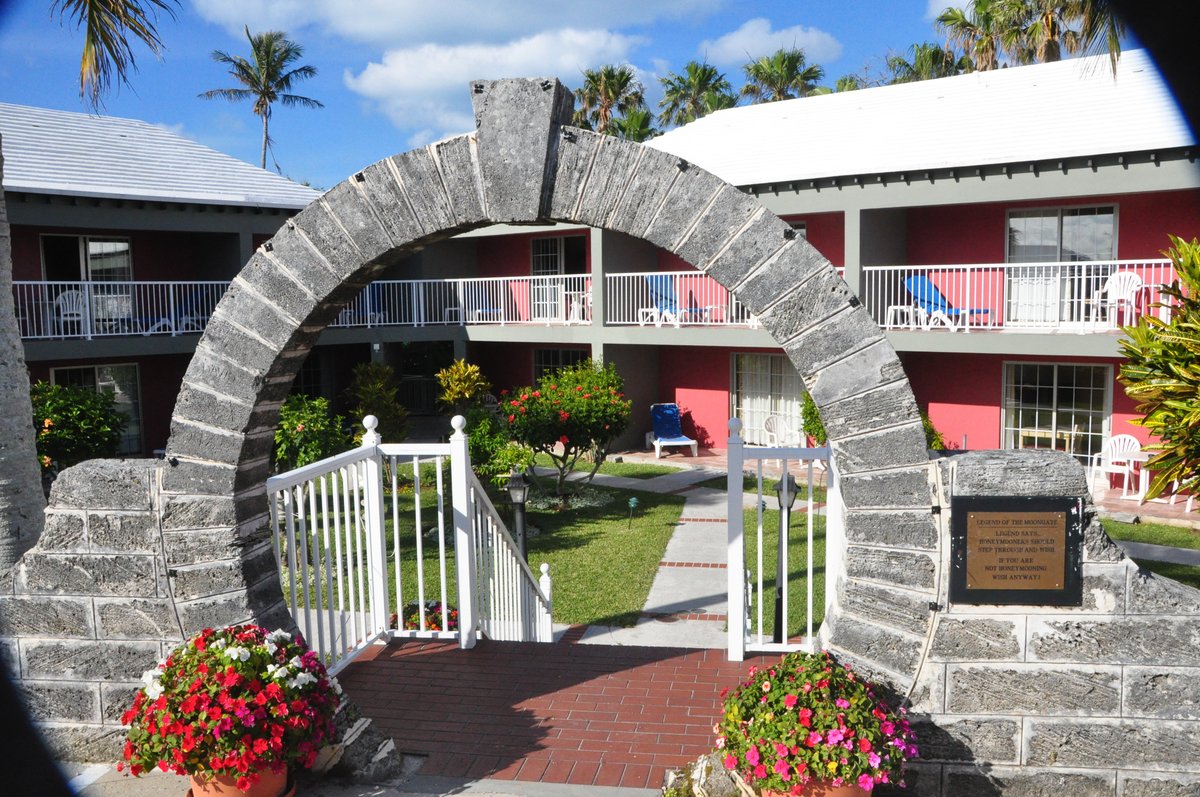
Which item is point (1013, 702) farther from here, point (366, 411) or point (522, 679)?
point (366, 411)

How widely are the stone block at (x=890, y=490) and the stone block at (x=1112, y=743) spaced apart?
1086mm

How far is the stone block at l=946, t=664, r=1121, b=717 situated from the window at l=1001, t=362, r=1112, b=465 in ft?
36.8

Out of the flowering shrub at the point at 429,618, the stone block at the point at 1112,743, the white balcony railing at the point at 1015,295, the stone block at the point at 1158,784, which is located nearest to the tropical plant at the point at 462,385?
the white balcony railing at the point at 1015,295

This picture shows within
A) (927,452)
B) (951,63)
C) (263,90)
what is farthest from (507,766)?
(263,90)

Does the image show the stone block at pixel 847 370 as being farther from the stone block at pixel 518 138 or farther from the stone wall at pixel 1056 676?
the stone block at pixel 518 138

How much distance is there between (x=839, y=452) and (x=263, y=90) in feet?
130

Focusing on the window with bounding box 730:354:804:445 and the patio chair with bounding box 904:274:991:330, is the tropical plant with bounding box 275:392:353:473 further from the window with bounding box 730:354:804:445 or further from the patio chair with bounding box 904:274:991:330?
the patio chair with bounding box 904:274:991:330

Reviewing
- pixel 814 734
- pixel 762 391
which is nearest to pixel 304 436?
pixel 814 734

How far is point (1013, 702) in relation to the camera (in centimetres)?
404

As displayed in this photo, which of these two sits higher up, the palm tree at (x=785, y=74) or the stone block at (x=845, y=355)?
the palm tree at (x=785, y=74)

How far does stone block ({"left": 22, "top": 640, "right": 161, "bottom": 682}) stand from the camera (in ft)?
15.2

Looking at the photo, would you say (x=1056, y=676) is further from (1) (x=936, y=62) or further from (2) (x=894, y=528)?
(1) (x=936, y=62)

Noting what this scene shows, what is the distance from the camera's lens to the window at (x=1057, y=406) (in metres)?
14.5

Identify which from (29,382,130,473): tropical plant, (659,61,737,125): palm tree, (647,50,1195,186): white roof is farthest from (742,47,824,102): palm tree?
(29,382,130,473): tropical plant
